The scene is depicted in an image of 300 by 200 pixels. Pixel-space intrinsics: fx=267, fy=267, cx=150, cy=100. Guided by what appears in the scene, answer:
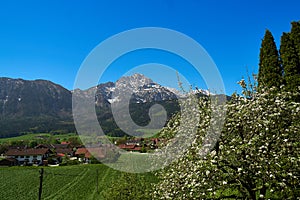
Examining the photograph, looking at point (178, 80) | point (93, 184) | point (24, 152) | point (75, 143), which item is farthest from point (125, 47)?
point (75, 143)

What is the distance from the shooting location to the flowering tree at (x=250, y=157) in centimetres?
721

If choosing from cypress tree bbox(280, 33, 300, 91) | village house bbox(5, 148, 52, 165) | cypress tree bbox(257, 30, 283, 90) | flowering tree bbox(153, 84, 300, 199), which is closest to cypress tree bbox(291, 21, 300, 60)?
cypress tree bbox(280, 33, 300, 91)

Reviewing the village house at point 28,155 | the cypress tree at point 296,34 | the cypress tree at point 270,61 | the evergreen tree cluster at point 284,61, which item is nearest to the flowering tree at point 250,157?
the evergreen tree cluster at point 284,61

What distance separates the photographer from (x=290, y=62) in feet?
66.1

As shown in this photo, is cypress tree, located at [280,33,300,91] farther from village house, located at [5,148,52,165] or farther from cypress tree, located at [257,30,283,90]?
village house, located at [5,148,52,165]

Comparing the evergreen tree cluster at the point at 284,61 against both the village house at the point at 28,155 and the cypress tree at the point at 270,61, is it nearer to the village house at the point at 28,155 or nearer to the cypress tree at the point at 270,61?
the cypress tree at the point at 270,61

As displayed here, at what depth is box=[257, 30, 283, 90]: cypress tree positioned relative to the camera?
20.7m

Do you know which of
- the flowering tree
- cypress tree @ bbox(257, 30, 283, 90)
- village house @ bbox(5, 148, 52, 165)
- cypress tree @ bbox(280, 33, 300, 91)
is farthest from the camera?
village house @ bbox(5, 148, 52, 165)

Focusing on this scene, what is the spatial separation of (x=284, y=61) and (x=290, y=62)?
52cm

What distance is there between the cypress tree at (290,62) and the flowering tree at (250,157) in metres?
11.9

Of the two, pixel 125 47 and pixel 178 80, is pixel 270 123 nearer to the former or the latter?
pixel 178 80

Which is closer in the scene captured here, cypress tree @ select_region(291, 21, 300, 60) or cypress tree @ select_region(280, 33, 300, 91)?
cypress tree @ select_region(280, 33, 300, 91)

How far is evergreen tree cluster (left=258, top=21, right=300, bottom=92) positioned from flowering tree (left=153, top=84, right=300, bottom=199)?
11.9 metres

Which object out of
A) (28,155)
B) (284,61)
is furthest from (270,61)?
(28,155)
